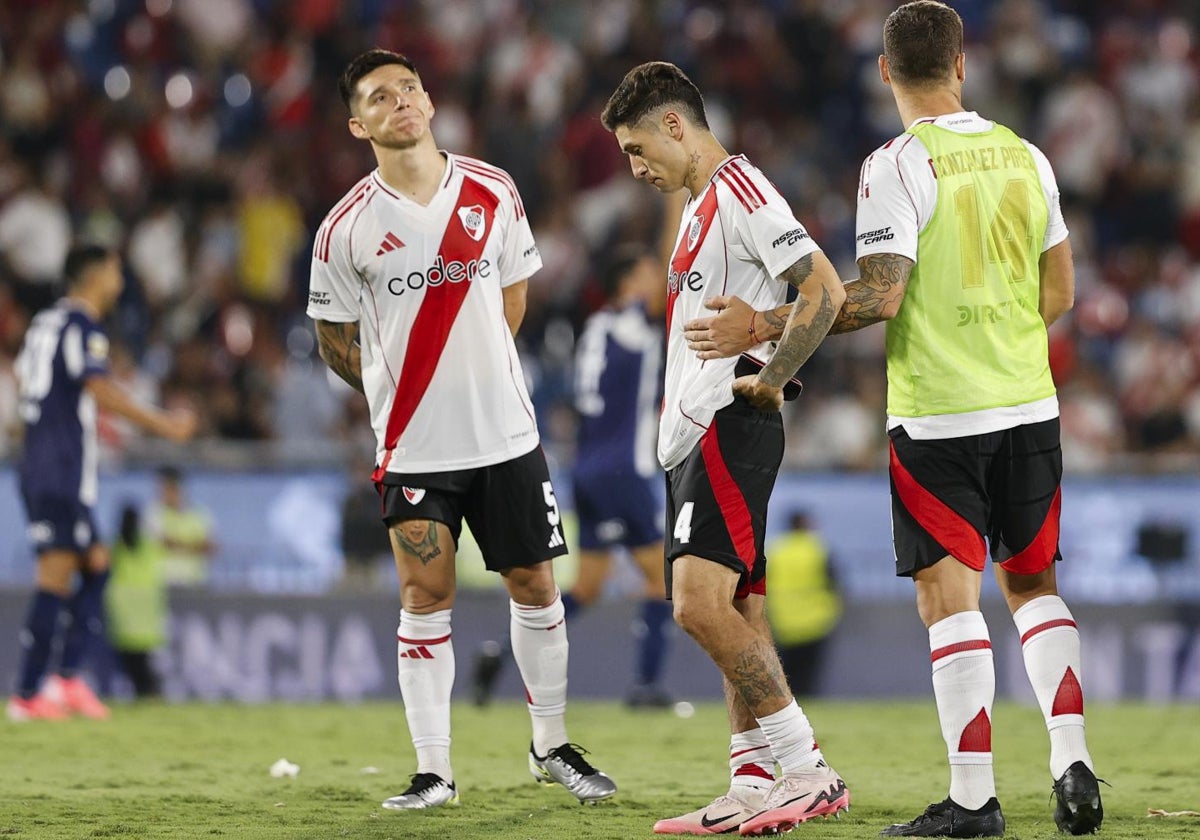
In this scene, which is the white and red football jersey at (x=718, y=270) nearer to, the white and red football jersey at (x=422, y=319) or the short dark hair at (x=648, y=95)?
the short dark hair at (x=648, y=95)

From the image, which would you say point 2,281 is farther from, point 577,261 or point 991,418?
point 991,418

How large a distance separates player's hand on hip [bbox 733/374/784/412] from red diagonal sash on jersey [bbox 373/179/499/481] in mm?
1294

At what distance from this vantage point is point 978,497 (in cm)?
575

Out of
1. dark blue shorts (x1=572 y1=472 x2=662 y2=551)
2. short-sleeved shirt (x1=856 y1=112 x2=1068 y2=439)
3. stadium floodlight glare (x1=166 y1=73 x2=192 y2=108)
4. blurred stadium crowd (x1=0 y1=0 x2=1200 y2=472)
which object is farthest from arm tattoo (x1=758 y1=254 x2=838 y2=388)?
stadium floodlight glare (x1=166 y1=73 x2=192 y2=108)

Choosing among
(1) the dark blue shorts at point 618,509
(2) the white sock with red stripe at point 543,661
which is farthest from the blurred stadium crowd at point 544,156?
(2) the white sock with red stripe at point 543,661

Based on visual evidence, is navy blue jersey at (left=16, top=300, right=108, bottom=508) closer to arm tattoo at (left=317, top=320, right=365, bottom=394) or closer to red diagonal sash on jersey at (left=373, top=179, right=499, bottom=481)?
arm tattoo at (left=317, top=320, right=365, bottom=394)

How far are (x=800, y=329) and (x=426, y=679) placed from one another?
2.02m

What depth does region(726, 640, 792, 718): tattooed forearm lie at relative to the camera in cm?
571

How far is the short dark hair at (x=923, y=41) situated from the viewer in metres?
5.77

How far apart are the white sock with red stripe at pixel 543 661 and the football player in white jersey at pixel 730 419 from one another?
989 mm

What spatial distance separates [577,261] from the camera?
16719 millimetres

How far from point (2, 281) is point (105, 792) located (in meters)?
9.64

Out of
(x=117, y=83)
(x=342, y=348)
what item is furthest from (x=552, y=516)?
(x=117, y=83)

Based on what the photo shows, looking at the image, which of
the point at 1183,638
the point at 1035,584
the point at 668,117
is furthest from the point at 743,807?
the point at 1183,638
